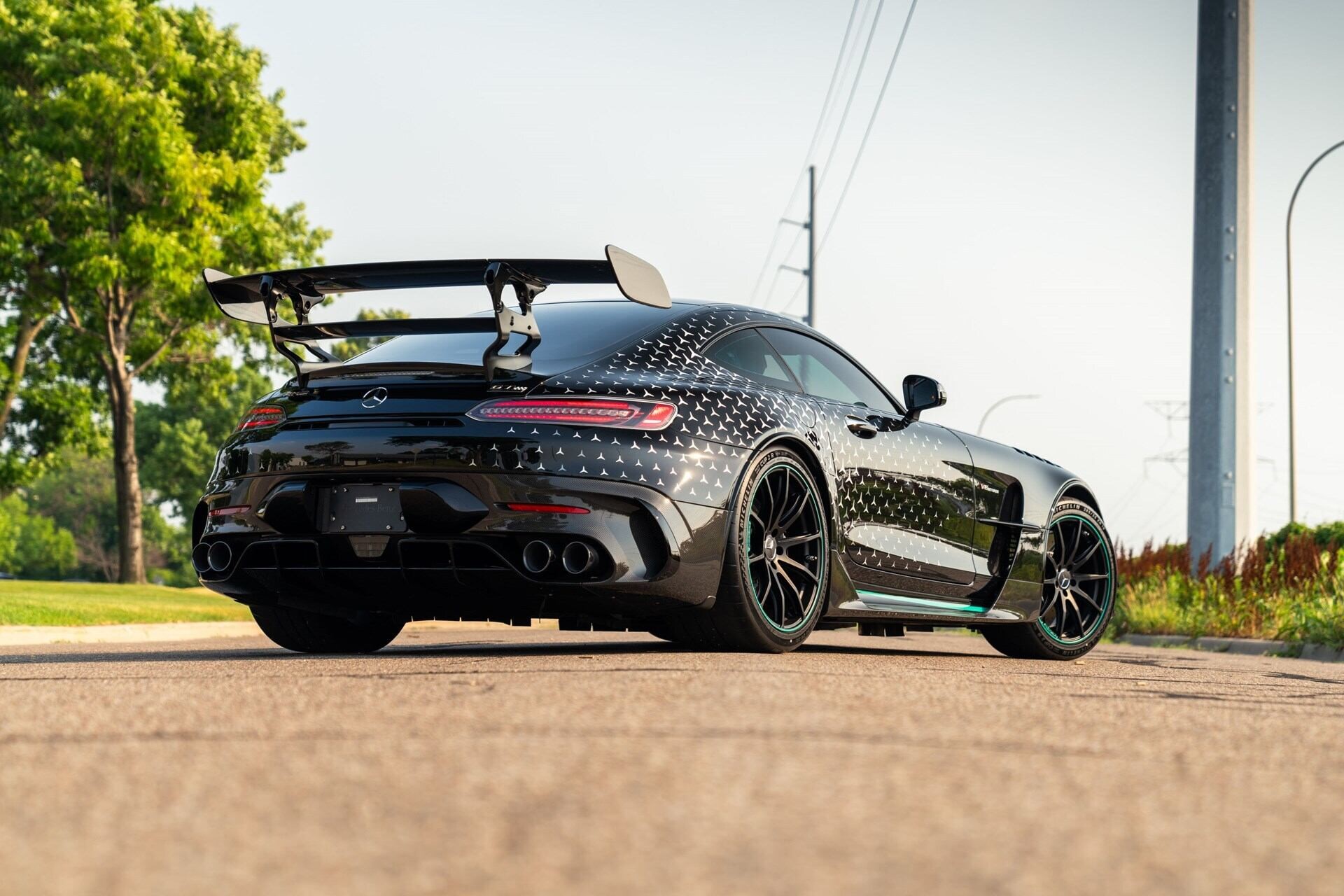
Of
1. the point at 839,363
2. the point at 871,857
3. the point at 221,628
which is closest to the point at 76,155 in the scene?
the point at 221,628

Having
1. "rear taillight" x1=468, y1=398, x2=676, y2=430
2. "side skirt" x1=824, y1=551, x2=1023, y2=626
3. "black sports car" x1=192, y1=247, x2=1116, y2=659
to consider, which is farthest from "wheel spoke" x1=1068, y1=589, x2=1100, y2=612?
"rear taillight" x1=468, y1=398, x2=676, y2=430

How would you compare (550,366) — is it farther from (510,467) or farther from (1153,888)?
(1153,888)

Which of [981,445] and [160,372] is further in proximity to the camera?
[160,372]

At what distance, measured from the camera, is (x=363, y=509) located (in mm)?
6105

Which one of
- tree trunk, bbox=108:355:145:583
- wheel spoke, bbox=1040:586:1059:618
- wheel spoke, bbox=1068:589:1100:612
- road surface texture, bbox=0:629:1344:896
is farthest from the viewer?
tree trunk, bbox=108:355:145:583

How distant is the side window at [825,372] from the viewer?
23.7 ft

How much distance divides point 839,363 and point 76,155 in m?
20.6

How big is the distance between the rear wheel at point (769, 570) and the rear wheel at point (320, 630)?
1620 mm

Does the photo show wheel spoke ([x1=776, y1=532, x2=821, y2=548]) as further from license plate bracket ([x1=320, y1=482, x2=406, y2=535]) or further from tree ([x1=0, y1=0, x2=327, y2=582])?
tree ([x1=0, y1=0, x2=327, y2=582])

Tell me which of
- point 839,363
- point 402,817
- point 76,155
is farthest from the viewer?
point 76,155

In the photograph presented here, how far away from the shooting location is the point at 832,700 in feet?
15.0

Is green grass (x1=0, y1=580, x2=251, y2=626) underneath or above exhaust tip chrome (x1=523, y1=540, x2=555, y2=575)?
underneath

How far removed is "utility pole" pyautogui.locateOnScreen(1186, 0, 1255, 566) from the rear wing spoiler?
392 inches

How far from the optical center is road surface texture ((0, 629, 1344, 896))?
2506 millimetres
